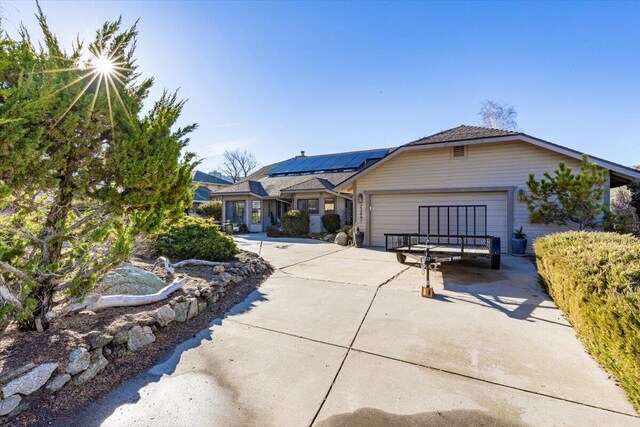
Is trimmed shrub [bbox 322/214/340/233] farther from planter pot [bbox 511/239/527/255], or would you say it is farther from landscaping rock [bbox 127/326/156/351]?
landscaping rock [bbox 127/326/156/351]

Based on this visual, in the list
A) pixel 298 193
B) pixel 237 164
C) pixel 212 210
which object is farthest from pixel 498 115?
pixel 237 164

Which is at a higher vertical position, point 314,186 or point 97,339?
point 314,186

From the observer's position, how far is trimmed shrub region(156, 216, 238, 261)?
7.01 meters

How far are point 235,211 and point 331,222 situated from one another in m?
7.95

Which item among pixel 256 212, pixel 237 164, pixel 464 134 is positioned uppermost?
pixel 237 164

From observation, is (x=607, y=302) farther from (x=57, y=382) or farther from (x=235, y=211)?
(x=235, y=211)

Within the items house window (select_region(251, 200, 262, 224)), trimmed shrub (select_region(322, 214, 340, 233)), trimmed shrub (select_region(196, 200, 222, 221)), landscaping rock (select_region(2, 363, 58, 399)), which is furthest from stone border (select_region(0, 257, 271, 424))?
trimmed shrub (select_region(196, 200, 222, 221))

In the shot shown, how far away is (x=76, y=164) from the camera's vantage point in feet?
9.70

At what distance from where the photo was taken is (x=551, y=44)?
9.59 m

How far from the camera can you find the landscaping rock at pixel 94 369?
2.50 m

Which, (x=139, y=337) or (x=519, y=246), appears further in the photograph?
(x=519, y=246)

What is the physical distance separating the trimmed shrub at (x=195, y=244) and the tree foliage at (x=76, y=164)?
3586mm

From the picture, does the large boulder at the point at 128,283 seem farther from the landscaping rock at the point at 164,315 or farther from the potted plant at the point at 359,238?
the potted plant at the point at 359,238

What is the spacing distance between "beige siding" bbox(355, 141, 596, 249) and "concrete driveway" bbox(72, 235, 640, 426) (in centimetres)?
610
